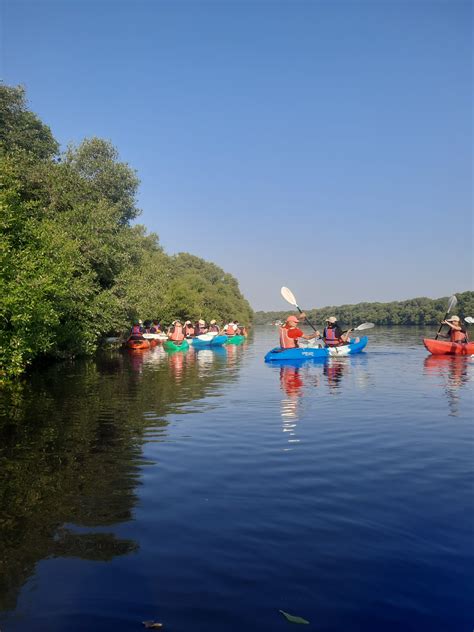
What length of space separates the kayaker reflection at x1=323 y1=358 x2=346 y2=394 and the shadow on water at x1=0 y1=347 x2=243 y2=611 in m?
4.17

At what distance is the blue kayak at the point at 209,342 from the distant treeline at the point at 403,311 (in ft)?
244

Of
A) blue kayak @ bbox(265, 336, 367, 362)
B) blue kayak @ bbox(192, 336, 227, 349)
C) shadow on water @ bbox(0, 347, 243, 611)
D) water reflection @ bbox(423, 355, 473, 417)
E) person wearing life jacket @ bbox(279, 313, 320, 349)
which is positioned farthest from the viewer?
blue kayak @ bbox(192, 336, 227, 349)

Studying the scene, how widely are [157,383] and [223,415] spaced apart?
275 inches

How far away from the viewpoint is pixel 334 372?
22.5 m

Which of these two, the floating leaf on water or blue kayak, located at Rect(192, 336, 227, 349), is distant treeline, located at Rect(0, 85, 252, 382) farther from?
the floating leaf on water

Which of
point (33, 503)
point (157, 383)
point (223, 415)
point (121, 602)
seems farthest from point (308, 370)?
point (121, 602)

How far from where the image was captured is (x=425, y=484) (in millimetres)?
7605

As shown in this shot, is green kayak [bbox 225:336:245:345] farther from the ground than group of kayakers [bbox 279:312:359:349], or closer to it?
closer to it

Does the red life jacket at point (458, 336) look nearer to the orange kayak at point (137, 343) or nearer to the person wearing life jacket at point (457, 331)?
the person wearing life jacket at point (457, 331)

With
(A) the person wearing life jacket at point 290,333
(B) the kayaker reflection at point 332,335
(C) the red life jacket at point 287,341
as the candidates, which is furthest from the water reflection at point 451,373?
(C) the red life jacket at point 287,341

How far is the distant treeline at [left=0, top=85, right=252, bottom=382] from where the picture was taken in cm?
1769

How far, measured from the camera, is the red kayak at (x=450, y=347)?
30.0 m

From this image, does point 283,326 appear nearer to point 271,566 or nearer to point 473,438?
point 473,438

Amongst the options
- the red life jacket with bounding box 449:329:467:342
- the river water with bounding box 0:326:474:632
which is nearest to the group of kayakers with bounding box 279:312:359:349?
the red life jacket with bounding box 449:329:467:342
